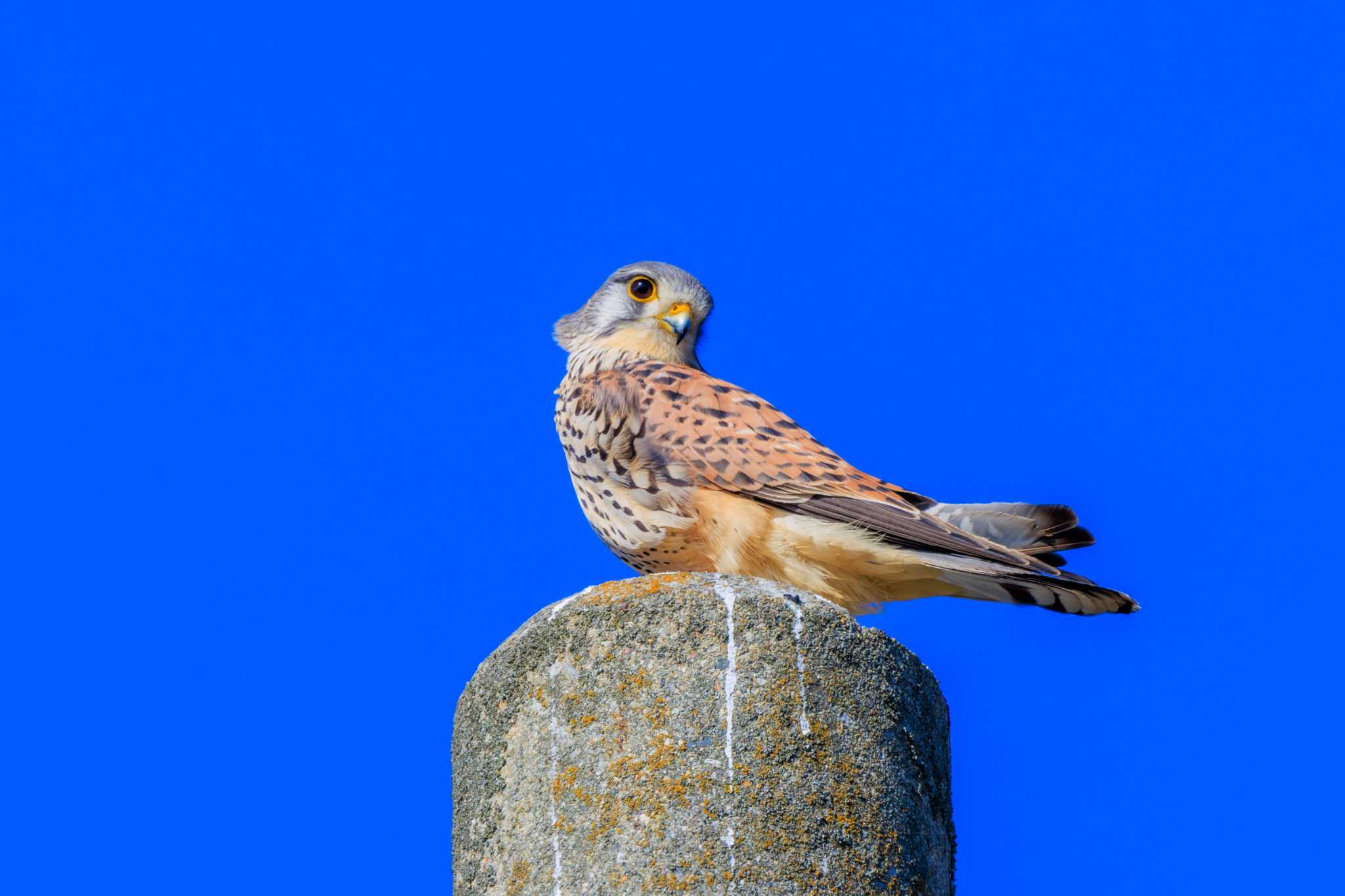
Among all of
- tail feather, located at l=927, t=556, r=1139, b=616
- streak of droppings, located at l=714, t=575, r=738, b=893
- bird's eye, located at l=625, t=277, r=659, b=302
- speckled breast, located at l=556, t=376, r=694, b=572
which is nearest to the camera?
streak of droppings, located at l=714, t=575, r=738, b=893

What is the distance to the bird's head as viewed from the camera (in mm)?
6102

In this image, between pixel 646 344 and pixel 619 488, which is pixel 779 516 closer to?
pixel 619 488

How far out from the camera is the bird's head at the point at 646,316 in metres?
6.10

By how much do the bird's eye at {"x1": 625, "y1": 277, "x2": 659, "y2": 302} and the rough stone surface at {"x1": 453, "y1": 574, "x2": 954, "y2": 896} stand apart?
2785 mm

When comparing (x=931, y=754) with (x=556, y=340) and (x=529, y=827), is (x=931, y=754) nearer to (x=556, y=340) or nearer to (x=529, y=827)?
(x=529, y=827)

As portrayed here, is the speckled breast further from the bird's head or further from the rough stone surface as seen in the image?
the rough stone surface

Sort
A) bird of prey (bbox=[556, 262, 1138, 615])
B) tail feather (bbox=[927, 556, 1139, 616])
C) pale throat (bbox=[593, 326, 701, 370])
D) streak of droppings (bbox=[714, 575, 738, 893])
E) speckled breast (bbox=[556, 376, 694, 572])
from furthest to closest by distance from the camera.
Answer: pale throat (bbox=[593, 326, 701, 370]), speckled breast (bbox=[556, 376, 694, 572]), bird of prey (bbox=[556, 262, 1138, 615]), tail feather (bbox=[927, 556, 1139, 616]), streak of droppings (bbox=[714, 575, 738, 893])

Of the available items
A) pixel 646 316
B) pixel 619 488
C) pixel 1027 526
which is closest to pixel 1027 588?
pixel 1027 526

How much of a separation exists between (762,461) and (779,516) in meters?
0.22

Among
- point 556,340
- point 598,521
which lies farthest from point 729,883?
point 556,340

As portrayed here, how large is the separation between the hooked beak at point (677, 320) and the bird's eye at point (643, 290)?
105mm

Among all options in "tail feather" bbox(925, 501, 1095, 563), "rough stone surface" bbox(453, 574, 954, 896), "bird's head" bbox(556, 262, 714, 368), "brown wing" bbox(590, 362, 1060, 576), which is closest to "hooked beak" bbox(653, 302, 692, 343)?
"bird's head" bbox(556, 262, 714, 368)

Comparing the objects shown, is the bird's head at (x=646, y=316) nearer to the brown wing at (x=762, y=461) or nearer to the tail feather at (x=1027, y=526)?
the brown wing at (x=762, y=461)

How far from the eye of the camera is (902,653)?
365 centimetres
